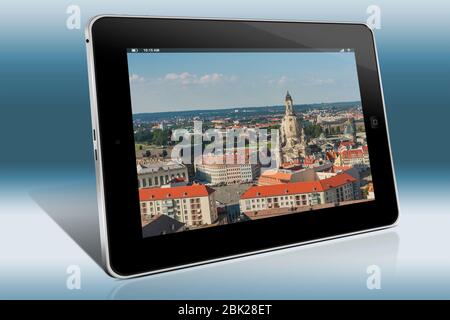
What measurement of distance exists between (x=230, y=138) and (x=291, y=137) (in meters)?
0.21

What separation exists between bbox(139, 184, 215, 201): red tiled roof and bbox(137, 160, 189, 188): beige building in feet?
0.05

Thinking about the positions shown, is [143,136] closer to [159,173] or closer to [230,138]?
[159,173]

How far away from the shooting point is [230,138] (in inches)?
74.4

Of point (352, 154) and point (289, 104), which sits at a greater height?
point (289, 104)

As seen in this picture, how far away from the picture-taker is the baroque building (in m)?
1.95

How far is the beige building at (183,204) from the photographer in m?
1.70

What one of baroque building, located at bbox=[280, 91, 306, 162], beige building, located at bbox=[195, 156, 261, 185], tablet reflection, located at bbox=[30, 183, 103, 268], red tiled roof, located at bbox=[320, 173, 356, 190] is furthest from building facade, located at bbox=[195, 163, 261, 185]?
tablet reflection, located at bbox=[30, 183, 103, 268]

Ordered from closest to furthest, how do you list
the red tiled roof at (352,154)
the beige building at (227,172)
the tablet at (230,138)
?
the tablet at (230,138) < the beige building at (227,172) < the red tiled roof at (352,154)

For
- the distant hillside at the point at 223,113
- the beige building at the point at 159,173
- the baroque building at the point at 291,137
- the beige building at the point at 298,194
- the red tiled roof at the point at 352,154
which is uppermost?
the distant hillside at the point at 223,113

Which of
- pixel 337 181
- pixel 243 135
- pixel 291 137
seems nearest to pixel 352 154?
Answer: pixel 337 181

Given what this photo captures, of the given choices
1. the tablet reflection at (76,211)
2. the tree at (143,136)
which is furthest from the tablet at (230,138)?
the tablet reflection at (76,211)

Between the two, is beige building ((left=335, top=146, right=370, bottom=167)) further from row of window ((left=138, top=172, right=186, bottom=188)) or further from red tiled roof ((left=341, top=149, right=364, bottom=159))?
row of window ((left=138, top=172, right=186, bottom=188))

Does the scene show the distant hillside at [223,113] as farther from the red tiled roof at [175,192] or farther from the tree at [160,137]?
the red tiled roof at [175,192]

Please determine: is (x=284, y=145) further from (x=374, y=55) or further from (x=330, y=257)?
(x=374, y=55)
